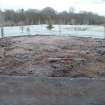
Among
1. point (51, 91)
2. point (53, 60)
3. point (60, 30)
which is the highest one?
point (60, 30)

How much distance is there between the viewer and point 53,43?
3500mm

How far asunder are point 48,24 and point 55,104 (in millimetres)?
2362

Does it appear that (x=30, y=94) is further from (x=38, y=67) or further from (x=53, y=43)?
(x=53, y=43)

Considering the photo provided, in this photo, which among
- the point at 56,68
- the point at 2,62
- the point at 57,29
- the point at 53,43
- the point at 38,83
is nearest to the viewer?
the point at 38,83

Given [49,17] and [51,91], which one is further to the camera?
[49,17]

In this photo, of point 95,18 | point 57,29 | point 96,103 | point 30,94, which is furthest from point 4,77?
point 95,18

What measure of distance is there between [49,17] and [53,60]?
6.63 feet

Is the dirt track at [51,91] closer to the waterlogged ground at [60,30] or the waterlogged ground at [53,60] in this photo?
the waterlogged ground at [53,60]

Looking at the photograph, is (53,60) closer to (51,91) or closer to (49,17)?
(51,91)

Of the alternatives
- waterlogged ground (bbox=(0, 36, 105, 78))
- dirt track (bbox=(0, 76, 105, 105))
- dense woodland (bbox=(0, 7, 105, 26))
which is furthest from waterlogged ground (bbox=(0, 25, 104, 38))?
dirt track (bbox=(0, 76, 105, 105))

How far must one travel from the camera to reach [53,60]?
2.88 m

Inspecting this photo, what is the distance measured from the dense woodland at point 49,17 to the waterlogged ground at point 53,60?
1329 millimetres

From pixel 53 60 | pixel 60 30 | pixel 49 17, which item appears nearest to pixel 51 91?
pixel 53 60

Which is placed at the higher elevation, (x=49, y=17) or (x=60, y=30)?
(x=49, y=17)
